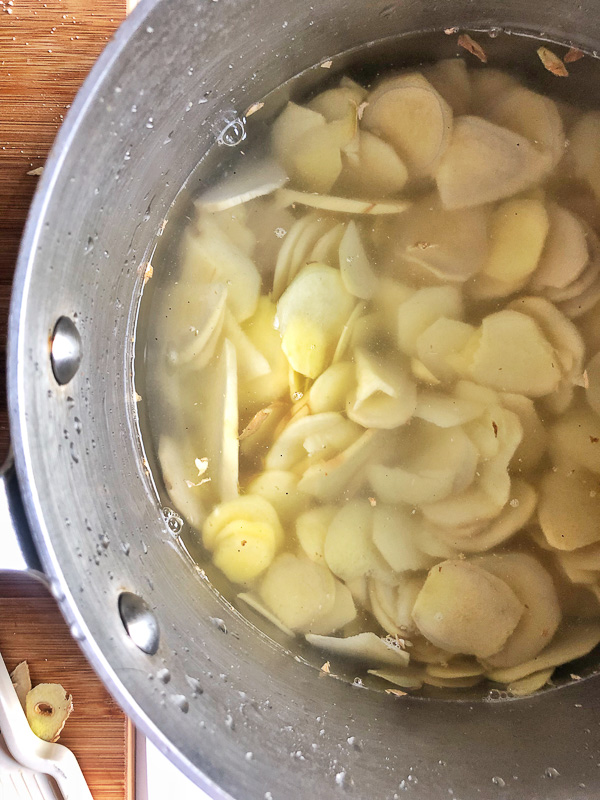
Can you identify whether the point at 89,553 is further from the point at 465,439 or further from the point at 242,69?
the point at 242,69

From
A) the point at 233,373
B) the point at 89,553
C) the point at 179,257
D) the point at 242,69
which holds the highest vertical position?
the point at 242,69

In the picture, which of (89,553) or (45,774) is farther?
(45,774)

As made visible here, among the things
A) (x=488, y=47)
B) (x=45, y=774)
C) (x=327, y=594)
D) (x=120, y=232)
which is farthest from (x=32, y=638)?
(x=488, y=47)

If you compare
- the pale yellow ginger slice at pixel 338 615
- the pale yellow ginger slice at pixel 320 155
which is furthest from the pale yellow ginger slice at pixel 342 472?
the pale yellow ginger slice at pixel 320 155

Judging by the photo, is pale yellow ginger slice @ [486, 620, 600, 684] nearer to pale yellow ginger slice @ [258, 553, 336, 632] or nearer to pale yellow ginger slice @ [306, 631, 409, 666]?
pale yellow ginger slice @ [306, 631, 409, 666]

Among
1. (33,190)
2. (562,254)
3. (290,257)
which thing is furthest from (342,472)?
(33,190)
